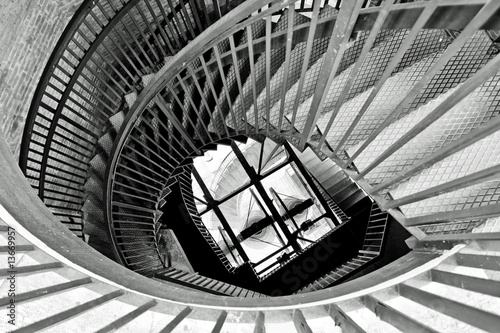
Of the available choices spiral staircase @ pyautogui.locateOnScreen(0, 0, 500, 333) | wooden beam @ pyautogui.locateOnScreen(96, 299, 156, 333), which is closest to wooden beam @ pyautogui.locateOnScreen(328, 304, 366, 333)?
spiral staircase @ pyautogui.locateOnScreen(0, 0, 500, 333)

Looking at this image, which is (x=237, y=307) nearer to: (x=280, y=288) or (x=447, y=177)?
(x=447, y=177)

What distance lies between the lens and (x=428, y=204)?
2.80m

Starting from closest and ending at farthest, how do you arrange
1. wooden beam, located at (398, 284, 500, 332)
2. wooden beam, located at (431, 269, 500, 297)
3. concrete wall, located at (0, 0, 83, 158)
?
wooden beam, located at (398, 284, 500, 332)
wooden beam, located at (431, 269, 500, 297)
concrete wall, located at (0, 0, 83, 158)

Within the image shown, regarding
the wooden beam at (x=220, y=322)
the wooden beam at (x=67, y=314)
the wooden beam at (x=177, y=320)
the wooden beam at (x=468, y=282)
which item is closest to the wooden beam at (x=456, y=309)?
the wooden beam at (x=468, y=282)

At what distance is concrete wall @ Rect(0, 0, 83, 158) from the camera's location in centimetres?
411

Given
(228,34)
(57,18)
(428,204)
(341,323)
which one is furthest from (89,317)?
(57,18)

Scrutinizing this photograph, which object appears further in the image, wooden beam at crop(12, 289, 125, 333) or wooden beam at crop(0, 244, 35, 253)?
wooden beam at crop(0, 244, 35, 253)

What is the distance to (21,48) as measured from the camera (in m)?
4.31

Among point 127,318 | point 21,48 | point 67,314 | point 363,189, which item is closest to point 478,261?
point 363,189

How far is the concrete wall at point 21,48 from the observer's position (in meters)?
4.11

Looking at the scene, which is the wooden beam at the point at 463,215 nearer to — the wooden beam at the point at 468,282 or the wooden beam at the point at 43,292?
the wooden beam at the point at 468,282

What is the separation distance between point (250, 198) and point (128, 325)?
22.1 feet

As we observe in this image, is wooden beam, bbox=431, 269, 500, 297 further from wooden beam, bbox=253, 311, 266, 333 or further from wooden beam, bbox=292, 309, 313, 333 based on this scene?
wooden beam, bbox=253, 311, 266, 333

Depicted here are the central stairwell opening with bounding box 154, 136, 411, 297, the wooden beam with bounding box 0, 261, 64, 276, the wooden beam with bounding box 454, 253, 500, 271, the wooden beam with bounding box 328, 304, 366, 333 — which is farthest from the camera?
the central stairwell opening with bounding box 154, 136, 411, 297
